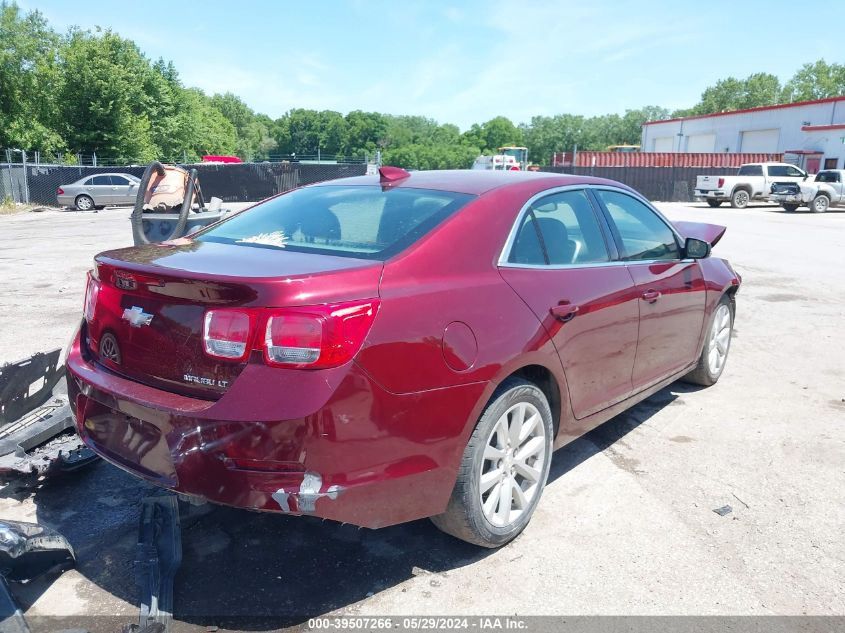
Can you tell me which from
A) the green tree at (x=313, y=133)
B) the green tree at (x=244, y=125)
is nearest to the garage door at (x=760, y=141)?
the green tree at (x=313, y=133)

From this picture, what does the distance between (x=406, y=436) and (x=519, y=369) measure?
2.38 feet

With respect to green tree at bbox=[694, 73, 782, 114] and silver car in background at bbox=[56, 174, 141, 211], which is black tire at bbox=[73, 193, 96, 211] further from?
green tree at bbox=[694, 73, 782, 114]

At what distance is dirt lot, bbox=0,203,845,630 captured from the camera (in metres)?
2.72

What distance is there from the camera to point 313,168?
33719mm

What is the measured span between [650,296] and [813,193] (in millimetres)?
27790

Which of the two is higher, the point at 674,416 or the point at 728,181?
the point at 728,181

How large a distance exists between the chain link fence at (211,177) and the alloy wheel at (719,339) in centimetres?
2533

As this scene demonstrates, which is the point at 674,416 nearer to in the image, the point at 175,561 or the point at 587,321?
the point at 587,321

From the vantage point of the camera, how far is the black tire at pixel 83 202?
28422 millimetres

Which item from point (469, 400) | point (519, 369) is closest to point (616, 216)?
point (519, 369)

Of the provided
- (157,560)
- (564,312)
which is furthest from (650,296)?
(157,560)

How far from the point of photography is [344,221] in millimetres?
3299

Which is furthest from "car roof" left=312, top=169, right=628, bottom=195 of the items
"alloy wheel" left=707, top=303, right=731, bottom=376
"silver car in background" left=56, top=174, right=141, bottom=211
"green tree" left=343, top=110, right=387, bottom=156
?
"green tree" left=343, top=110, right=387, bottom=156

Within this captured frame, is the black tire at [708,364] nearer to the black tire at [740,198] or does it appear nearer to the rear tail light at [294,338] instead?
the rear tail light at [294,338]
